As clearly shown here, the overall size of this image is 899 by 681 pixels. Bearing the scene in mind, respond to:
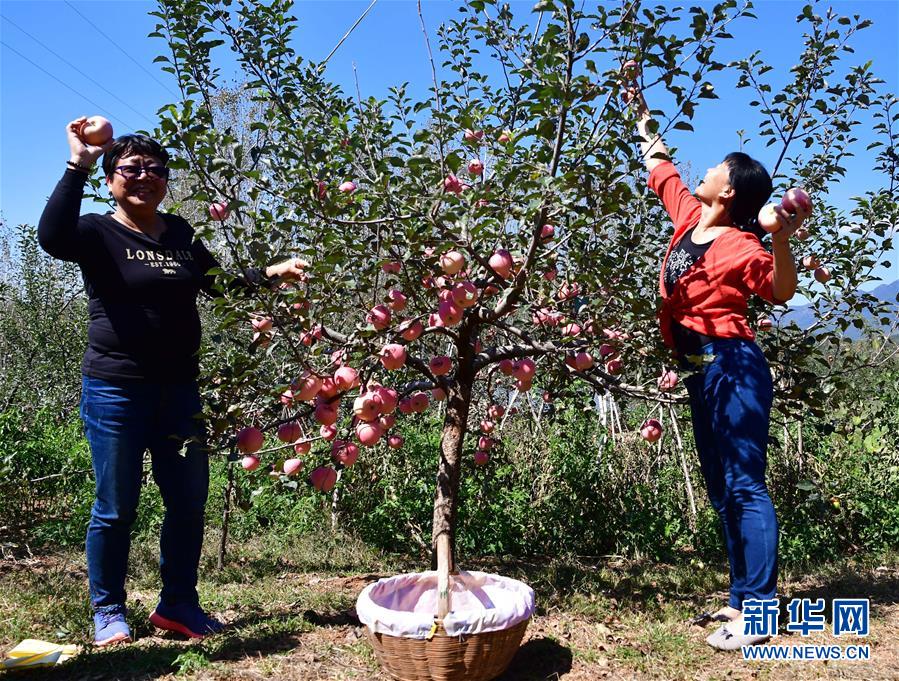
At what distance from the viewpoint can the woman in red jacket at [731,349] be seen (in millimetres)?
2373

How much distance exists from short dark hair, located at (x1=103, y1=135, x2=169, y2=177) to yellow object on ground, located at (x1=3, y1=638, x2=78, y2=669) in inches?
63.0

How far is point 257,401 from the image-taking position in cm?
236

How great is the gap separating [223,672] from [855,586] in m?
2.80

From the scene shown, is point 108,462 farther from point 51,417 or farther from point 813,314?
point 51,417

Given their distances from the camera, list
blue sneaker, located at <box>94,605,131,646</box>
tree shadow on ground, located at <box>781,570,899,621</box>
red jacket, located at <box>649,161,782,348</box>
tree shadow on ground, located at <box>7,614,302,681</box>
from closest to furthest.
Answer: tree shadow on ground, located at <box>7,614,302,681</box> → red jacket, located at <box>649,161,782,348</box> → blue sneaker, located at <box>94,605,131,646</box> → tree shadow on ground, located at <box>781,570,899,621</box>

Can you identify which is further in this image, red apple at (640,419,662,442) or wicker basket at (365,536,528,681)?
red apple at (640,419,662,442)

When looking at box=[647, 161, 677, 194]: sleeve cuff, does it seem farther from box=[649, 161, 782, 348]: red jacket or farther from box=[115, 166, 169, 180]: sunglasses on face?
box=[115, 166, 169, 180]: sunglasses on face

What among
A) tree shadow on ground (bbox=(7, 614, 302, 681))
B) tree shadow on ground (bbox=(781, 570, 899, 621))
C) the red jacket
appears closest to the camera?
tree shadow on ground (bbox=(7, 614, 302, 681))

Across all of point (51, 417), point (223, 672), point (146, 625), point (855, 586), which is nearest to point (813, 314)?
point (855, 586)

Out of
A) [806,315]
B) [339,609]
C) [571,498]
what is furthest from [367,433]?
[806,315]

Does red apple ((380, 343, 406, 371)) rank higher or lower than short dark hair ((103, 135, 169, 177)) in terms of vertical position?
lower

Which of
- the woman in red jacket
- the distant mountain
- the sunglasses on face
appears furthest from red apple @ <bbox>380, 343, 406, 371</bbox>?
the distant mountain

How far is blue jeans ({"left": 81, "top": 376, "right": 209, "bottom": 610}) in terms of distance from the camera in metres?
2.39

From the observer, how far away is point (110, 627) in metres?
2.47
